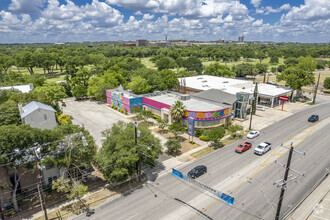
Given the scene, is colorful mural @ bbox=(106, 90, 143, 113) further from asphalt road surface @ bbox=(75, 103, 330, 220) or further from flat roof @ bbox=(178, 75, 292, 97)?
asphalt road surface @ bbox=(75, 103, 330, 220)

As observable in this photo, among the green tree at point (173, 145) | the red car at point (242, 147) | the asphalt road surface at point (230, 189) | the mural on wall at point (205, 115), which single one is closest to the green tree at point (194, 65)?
the mural on wall at point (205, 115)

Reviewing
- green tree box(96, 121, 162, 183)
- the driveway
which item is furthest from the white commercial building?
green tree box(96, 121, 162, 183)

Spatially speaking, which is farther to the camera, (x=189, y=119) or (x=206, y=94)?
(x=206, y=94)

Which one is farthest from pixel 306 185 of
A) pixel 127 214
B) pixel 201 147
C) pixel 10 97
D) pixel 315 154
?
pixel 10 97

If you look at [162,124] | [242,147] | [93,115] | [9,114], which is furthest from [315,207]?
[93,115]

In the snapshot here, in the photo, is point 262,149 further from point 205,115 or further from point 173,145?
point 173,145

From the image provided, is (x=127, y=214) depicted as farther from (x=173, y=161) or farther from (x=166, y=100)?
(x=166, y=100)

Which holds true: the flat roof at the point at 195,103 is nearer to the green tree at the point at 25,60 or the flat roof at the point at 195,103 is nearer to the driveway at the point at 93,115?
the driveway at the point at 93,115
